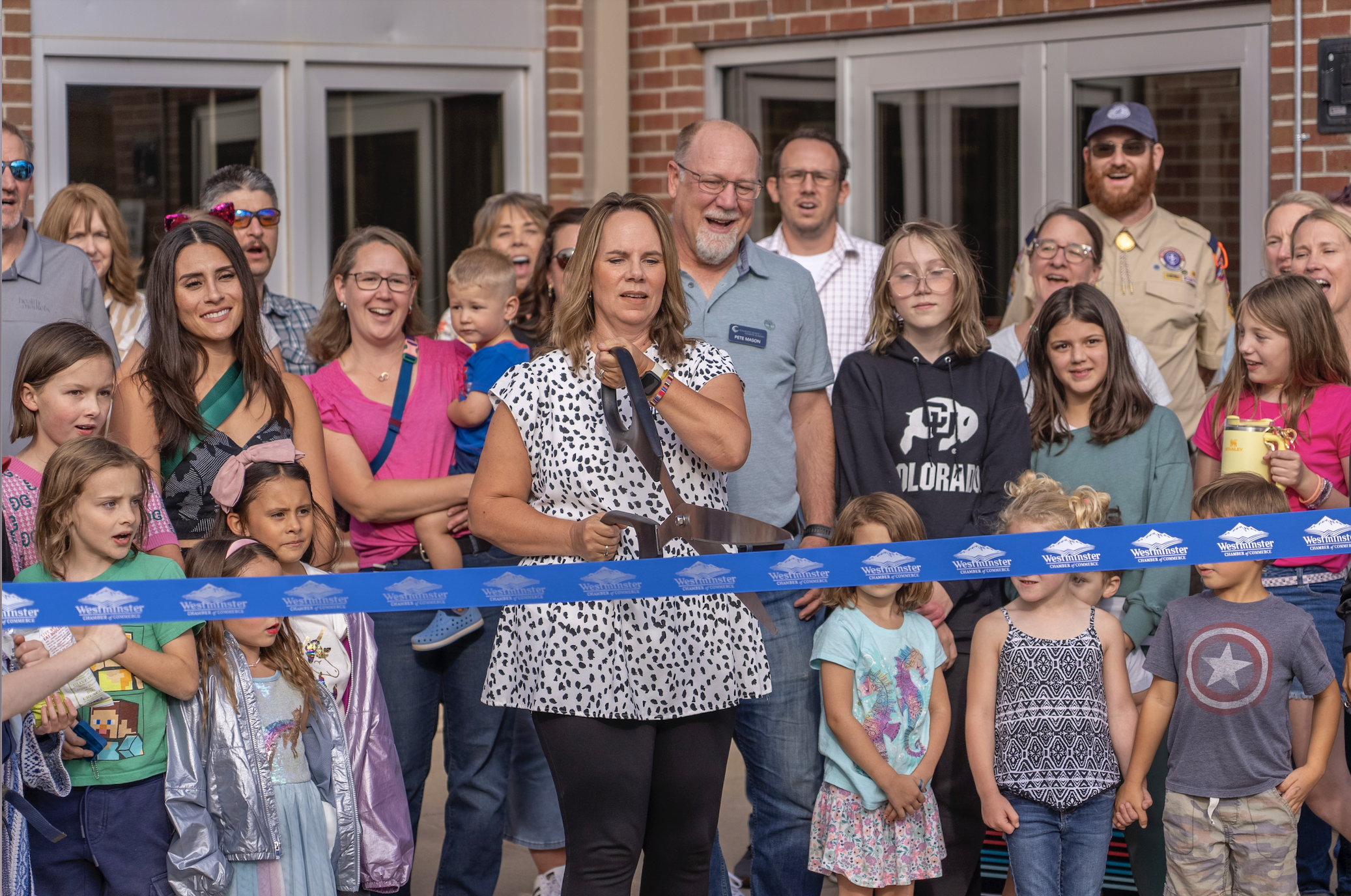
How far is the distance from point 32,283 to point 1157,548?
3443mm

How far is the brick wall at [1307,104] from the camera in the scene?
619 centimetres

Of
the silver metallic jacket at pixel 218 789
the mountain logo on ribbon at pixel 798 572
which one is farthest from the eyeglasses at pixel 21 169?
the mountain logo on ribbon at pixel 798 572

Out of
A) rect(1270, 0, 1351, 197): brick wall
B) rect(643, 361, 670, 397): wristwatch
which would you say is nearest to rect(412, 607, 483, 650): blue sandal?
rect(643, 361, 670, 397): wristwatch

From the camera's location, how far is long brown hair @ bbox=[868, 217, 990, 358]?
13.1ft

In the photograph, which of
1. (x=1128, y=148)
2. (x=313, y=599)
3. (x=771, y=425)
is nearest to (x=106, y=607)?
(x=313, y=599)

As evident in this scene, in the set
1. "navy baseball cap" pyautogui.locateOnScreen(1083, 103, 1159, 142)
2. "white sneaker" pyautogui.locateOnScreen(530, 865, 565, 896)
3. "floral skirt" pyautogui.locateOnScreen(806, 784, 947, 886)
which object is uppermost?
"navy baseball cap" pyautogui.locateOnScreen(1083, 103, 1159, 142)

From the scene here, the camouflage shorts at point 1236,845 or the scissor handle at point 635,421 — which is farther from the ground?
the scissor handle at point 635,421

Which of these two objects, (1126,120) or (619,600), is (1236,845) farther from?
(1126,120)

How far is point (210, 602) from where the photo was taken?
297 cm

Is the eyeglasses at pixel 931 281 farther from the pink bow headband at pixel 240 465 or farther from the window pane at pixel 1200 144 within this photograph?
the window pane at pixel 1200 144

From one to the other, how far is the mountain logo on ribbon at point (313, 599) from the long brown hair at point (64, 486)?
54cm

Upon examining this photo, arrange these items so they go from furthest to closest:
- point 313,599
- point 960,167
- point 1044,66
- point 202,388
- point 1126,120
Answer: point 960,167 → point 1044,66 → point 1126,120 → point 202,388 → point 313,599

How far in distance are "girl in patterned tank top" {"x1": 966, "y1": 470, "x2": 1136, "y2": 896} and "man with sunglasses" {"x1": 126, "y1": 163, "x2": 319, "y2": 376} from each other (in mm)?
2345

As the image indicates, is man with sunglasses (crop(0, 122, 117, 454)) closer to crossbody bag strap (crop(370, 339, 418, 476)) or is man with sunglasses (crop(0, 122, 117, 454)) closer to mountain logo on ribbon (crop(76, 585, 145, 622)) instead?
crossbody bag strap (crop(370, 339, 418, 476))
